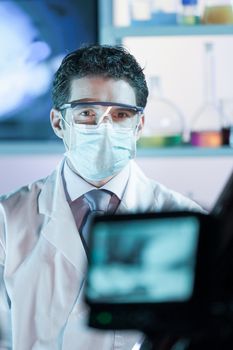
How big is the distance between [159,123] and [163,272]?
1749mm

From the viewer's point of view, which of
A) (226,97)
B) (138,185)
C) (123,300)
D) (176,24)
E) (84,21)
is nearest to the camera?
(123,300)

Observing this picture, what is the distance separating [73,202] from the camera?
137 centimetres

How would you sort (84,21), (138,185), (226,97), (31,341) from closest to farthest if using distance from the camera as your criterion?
(31,341) → (138,185) → (84,21) → (226,97)

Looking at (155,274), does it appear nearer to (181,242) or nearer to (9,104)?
(181,242)

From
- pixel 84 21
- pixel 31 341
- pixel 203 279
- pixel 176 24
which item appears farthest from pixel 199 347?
pixel 84 21

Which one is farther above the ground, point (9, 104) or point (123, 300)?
point (123, 300)

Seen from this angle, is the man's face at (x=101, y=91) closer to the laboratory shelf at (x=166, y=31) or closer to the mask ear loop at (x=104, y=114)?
the mask ear loop at (x=104, y=114)

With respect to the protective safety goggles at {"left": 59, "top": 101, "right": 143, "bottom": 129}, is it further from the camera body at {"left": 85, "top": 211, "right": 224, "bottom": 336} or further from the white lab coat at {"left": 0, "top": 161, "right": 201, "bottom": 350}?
the camera body at {"left": 85, "top": 211, "right": 224, "bottom": 336}

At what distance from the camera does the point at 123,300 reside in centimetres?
38

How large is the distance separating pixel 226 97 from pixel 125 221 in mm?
2069

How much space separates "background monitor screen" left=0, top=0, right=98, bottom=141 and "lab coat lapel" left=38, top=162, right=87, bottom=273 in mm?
941

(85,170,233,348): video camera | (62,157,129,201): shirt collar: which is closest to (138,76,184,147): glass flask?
(62,157,129,201): shirt collar

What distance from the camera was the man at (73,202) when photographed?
1.25 metres

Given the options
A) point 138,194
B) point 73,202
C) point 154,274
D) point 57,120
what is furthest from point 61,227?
point 154,274
